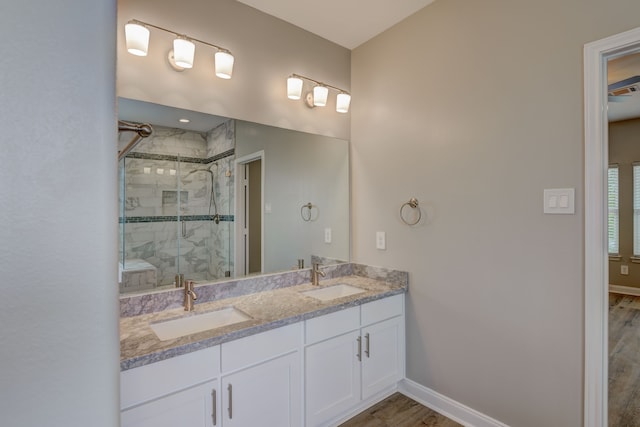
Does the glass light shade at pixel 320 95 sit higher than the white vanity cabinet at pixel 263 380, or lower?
higher

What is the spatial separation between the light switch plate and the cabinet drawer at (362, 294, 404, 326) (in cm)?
107

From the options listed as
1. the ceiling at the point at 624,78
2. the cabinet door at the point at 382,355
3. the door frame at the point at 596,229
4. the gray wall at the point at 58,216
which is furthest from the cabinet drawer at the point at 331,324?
the ceiling at the point at 624,78

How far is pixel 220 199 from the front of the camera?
6.80ft

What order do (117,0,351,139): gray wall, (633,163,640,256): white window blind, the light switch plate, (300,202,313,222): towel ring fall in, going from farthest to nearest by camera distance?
(633,163,640,256): white window blind, (300,202,313,222): towel ring, (117,0,351,139): gray wall, the light switch plate

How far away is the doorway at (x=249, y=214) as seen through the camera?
7.05ft

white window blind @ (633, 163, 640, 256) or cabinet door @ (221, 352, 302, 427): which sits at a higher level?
white window blind @ (633, 163, 640, 256)

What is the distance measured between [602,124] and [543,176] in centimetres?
32

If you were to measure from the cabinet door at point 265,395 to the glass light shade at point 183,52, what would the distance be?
1.63 metres

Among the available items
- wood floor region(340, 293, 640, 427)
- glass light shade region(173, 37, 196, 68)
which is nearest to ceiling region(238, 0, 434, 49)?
glass light shade region(173, 37, 196, 68)

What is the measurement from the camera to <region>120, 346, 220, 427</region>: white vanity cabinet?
126cm

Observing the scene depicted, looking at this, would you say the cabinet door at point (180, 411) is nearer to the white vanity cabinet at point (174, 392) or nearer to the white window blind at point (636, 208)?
the white vanity cabinet at point (174, 392)

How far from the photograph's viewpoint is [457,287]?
6.75ft

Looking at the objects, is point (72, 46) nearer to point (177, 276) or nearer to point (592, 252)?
point (177, 276)

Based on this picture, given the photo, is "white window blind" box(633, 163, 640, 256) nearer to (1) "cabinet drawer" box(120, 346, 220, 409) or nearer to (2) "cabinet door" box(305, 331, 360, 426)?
(2) "cabinet door" box(305, 331, 360, 426)
